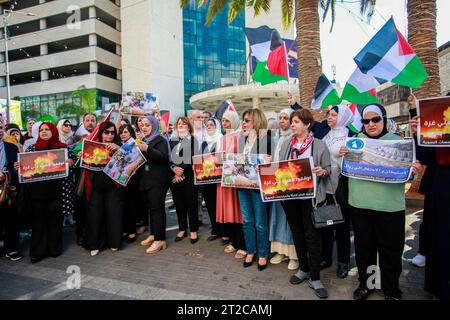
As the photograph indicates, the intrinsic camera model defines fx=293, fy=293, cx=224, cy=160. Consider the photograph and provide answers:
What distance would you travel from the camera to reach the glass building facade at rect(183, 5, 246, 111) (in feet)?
129

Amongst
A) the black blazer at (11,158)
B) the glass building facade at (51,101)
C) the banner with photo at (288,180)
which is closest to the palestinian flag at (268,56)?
the banner with photo at (288,180)

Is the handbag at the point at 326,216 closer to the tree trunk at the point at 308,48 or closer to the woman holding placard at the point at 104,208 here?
the woman holding placard at the point at 104,208

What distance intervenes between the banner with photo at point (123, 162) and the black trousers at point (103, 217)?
386 millimetres

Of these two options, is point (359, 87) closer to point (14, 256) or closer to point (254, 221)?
point (254, 221)

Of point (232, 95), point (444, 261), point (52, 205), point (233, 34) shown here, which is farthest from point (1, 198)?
point (233, 34)

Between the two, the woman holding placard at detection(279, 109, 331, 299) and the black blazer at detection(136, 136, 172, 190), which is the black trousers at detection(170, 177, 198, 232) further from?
the woman holding placard at detection(279, 109, 331, 299)

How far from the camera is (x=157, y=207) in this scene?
178 inches

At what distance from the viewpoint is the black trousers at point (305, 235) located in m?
3.19

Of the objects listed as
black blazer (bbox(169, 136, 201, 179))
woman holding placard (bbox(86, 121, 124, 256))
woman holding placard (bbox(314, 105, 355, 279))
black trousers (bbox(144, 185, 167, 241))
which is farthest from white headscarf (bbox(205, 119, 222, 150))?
woman holding placard (bbox(314, 105, 355, 279))

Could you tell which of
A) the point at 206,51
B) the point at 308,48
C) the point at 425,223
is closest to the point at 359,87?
the point at 425,223

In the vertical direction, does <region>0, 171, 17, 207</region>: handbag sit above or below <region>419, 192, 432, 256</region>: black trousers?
above

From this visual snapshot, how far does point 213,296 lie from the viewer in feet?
10.5

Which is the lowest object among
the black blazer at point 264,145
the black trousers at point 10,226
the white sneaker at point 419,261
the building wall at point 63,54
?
the white sneaker at point 419,261

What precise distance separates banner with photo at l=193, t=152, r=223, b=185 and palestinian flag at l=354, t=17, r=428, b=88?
233 cm
